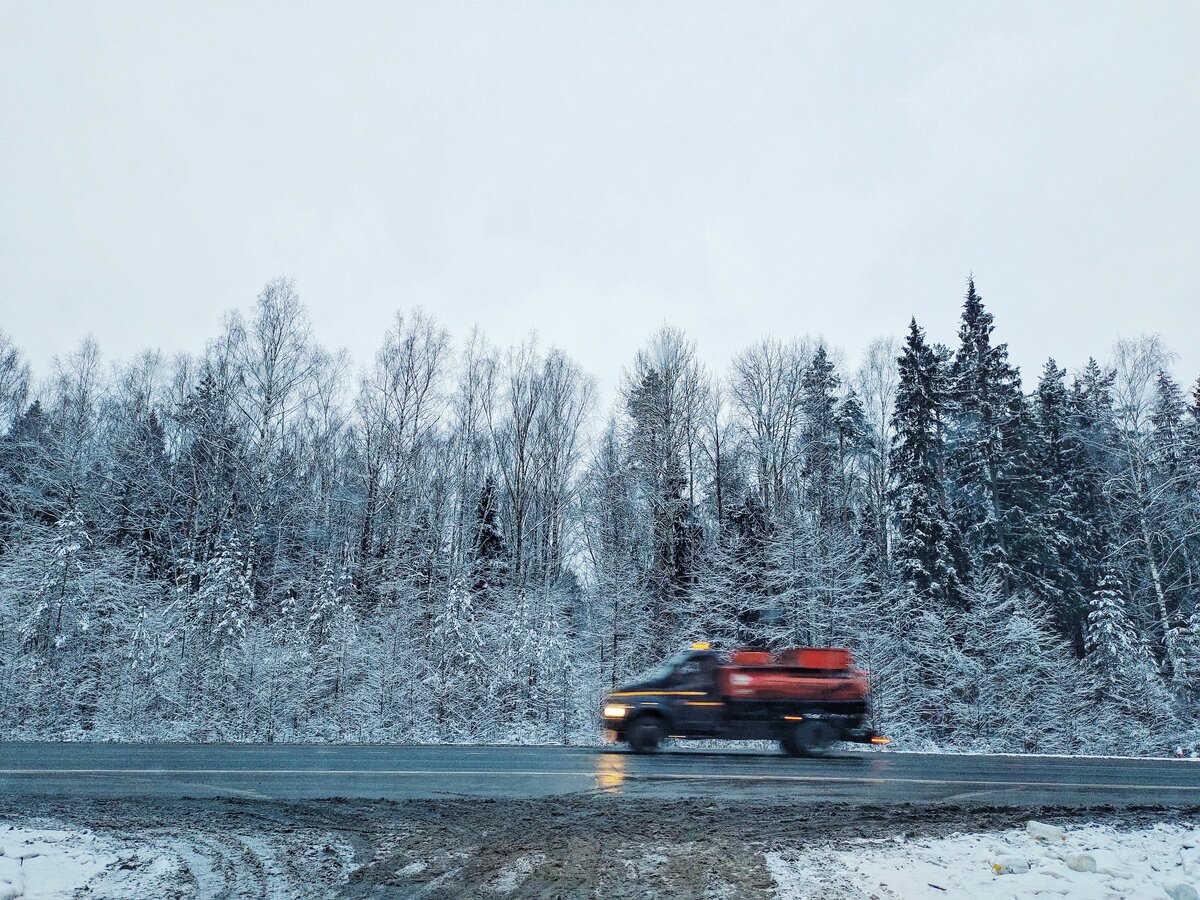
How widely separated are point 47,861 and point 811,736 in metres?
12.5

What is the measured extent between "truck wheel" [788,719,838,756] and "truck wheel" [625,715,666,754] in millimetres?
2566

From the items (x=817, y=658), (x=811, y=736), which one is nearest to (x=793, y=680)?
(x=817, y=658)

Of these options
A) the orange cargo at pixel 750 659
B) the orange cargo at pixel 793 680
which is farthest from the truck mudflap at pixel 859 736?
the orange cargo at pixel 750 659

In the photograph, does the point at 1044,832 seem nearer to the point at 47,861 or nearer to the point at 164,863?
the point at 164,863

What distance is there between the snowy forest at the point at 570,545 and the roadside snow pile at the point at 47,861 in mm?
14204

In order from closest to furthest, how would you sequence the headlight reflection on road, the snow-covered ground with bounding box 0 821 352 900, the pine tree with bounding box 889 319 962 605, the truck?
the snow-covered ground with bounding box 0 821 352 900
the headlight reflection on road
the truck
the pine tree with bounding box 889 319 962 605

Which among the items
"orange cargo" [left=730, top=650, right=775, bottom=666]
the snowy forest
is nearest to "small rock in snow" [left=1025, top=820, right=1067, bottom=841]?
"orange cargo" [left=730, top=650, right=775, bottom=666]

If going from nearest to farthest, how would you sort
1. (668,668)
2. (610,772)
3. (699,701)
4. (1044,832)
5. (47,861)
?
1. (47,861)
2. (1044,832)
3. (610,772)
4. (699,701)
5. (668,668)

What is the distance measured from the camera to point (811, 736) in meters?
15.1

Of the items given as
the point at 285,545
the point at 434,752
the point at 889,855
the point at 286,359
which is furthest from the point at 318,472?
the point at 889,855

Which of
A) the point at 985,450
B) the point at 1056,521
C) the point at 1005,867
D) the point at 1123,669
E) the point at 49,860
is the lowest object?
the point at 1123,669

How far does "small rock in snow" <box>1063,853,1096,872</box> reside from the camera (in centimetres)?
629

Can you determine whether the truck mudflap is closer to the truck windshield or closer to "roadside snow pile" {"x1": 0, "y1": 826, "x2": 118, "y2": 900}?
the truck windshield

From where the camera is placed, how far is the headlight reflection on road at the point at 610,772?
10596 mm
